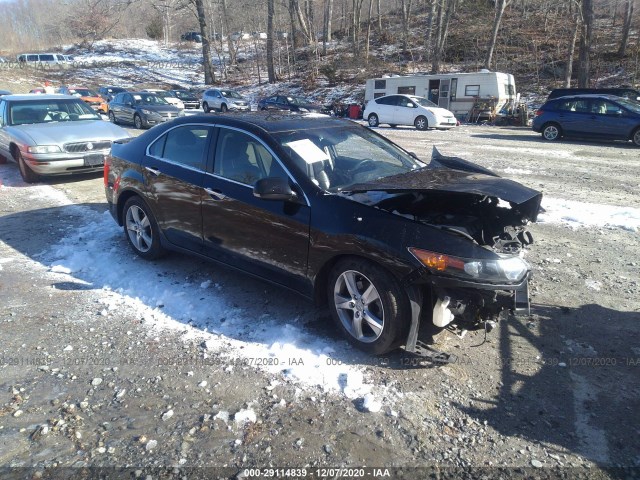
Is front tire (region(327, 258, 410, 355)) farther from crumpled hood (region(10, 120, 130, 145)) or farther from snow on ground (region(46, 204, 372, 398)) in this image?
crumpled hood (region(10, 120, 130, 145))

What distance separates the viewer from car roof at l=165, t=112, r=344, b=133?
4277mm

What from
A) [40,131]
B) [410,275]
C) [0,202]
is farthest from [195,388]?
[40,131]

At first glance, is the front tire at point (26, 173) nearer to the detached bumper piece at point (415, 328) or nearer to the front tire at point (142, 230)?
the front tire at point (142, 230)

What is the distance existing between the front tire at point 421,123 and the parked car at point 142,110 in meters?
10.6

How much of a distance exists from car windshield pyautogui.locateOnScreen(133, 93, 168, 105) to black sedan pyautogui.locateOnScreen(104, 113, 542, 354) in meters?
17.2

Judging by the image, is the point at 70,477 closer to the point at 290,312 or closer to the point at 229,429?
the point at 229,429

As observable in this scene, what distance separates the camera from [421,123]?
21.7m

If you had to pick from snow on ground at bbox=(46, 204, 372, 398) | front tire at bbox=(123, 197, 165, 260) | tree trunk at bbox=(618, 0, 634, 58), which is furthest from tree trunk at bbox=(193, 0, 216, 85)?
front tire at bbox=(123, 197, 165, 260)

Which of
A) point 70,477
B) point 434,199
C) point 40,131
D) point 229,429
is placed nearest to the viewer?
point 70,477

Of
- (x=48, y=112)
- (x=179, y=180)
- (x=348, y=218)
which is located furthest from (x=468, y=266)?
(x=48, y=112)

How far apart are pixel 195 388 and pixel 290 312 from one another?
121 cm

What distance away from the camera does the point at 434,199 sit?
11.4 ft

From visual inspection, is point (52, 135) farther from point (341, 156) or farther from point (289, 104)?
point (289, 104)

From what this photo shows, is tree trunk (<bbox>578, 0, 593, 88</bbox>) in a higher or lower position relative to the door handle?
higher
